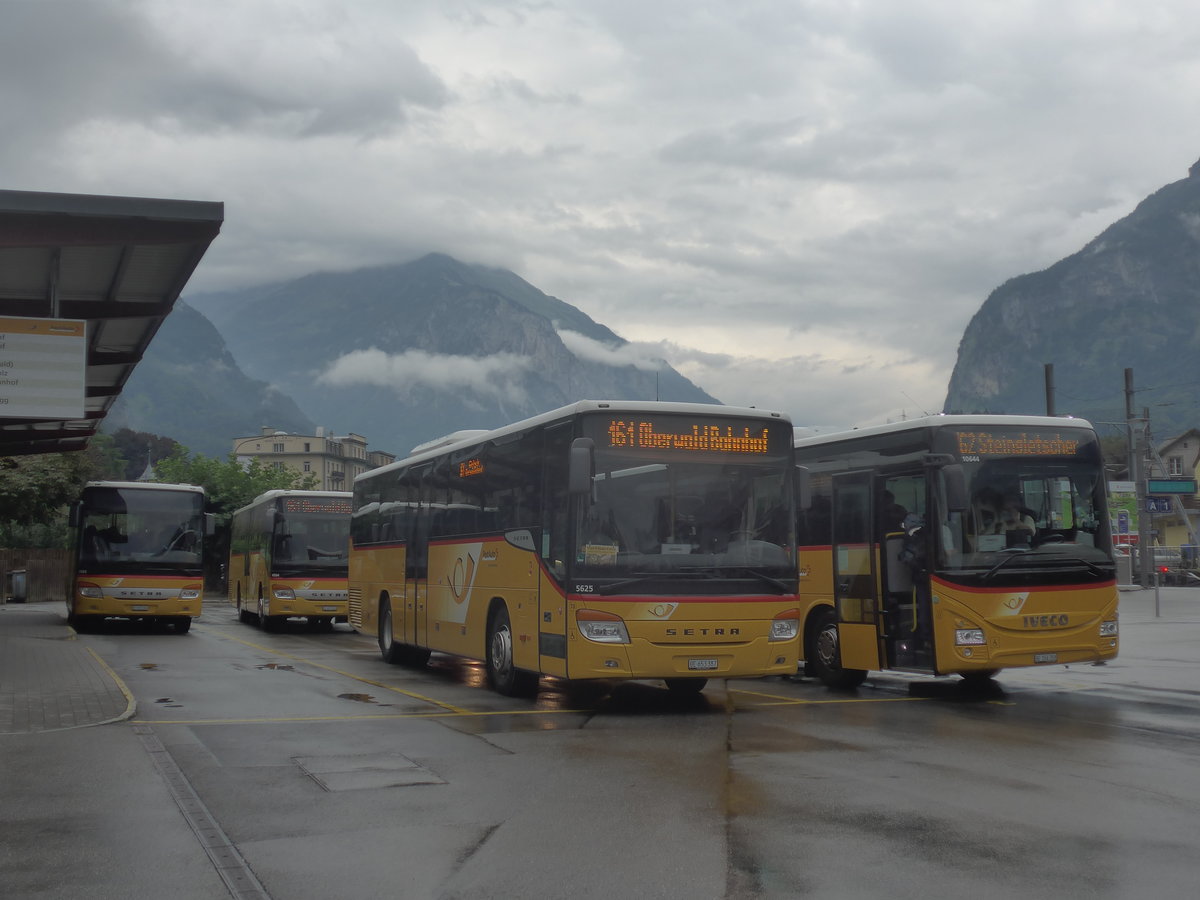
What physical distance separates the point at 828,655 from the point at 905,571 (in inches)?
81.0

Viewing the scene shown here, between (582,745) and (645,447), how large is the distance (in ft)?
11.5

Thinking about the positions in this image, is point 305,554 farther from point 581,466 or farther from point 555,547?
point 581,466

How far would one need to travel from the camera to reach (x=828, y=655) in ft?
52.4

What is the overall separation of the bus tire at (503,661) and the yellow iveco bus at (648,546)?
32 millimetres

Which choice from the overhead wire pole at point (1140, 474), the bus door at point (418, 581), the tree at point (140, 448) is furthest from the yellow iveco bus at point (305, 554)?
the tree at point (140, 448)

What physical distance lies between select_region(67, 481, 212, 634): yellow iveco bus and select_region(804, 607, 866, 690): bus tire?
50.4 ft

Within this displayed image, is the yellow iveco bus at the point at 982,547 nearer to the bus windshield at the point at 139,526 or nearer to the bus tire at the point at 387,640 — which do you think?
the bus tire at the point at 387,640

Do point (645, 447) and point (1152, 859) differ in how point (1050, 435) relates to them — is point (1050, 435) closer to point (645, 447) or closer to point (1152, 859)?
point (645, 447)

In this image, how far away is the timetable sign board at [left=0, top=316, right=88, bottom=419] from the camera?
1509 centimetres

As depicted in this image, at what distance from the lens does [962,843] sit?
6844 mm

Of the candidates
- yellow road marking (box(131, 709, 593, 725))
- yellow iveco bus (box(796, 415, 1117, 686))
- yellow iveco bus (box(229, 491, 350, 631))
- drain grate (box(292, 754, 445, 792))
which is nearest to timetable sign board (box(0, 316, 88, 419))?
yellow road marking (box(131, 709, 593, 725))

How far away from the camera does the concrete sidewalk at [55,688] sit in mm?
11836

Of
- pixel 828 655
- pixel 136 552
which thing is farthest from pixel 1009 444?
pixel 136 552

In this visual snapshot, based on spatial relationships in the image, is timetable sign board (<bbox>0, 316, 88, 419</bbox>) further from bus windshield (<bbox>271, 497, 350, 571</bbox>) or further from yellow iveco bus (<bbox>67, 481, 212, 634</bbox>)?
bus windshield (<bbox>271, 497, 350, 571</bbox>)
